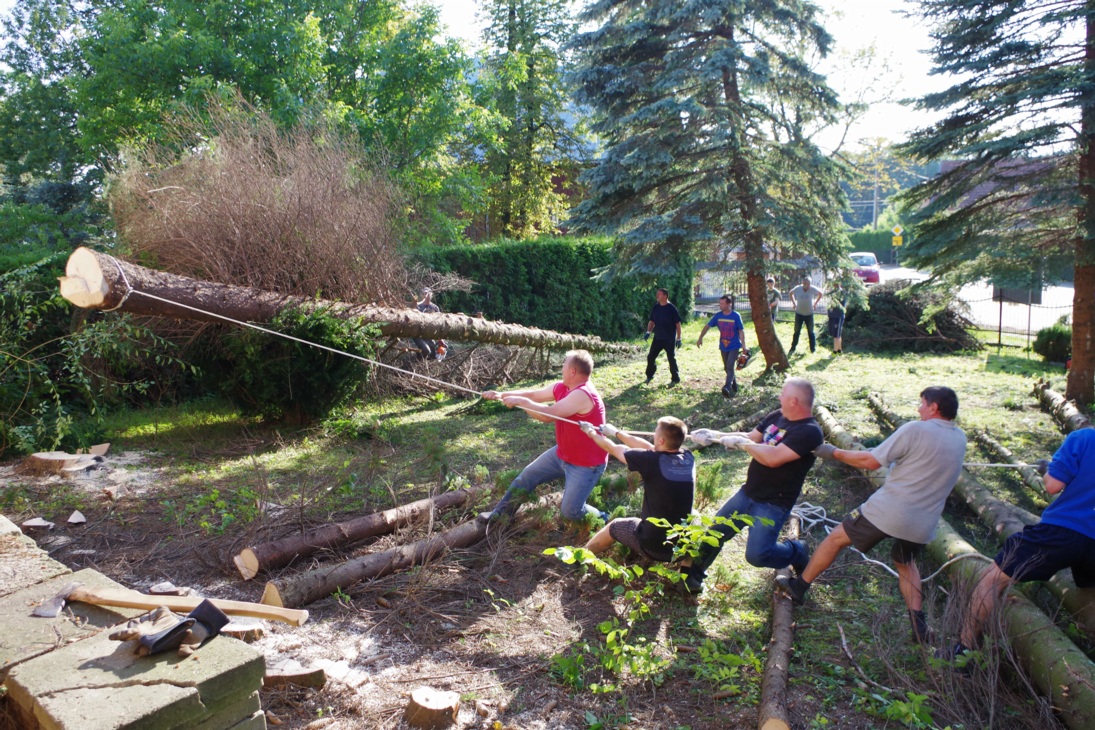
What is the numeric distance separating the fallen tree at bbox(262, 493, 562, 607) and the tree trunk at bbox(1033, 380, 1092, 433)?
693 cm

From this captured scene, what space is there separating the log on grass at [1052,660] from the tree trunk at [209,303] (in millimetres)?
7036

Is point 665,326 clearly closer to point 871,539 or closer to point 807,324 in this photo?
point 807,324

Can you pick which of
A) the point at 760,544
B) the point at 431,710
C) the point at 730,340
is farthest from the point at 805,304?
the point at 431,710

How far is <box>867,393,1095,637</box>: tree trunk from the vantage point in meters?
4.27

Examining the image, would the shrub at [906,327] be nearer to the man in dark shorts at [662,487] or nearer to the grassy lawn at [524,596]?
the grassy lawn at [524,596]

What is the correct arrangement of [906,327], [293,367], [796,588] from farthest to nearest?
[906,327] → [293,367] → [796,588]

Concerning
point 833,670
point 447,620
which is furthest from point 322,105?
point 833,670

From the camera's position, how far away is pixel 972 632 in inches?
158

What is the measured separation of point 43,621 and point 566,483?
356 cm

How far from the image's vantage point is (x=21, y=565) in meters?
4.17

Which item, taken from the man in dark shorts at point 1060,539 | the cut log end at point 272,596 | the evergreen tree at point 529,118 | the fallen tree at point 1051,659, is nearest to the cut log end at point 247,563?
the cut log end at point 272,596

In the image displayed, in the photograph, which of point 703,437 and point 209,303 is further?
point 209,303

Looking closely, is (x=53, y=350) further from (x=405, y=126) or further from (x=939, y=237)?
(x=939, y=237)

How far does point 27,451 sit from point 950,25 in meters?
12.7
